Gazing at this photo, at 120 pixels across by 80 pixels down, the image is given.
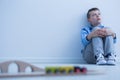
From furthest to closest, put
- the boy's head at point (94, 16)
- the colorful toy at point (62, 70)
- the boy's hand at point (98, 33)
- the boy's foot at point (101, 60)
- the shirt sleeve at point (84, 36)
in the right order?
1. the boy's head at point (94, 16)
2. the shirt sleeve at point (84, 36)
3. the boy's hand at point (98, 33)
4. the boy's foot at point (101, 60)
5. the colorful toy at point (62, 70)

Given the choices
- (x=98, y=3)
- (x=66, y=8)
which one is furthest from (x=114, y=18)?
(x=66, y=8)

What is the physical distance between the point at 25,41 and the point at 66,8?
46 cm

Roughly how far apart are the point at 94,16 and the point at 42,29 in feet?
1.50

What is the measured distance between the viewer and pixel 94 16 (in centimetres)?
179

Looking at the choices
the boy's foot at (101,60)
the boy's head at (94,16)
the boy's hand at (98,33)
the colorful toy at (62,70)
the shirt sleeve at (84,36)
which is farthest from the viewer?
the boy's head at (94,16)

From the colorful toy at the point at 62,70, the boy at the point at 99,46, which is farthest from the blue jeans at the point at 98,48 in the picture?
the colorful toy at the point at 62,70

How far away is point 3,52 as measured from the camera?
1.66 m

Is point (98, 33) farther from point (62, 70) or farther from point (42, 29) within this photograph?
point (62, 70)

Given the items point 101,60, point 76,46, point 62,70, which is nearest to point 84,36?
point 76,46

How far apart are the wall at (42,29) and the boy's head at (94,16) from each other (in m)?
0.07

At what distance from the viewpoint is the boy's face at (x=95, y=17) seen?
178 centimetres

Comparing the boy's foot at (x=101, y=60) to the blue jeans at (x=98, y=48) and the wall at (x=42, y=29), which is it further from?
the wall at (x=42, y=29)

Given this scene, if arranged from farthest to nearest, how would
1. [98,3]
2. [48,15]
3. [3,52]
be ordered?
[98,3] < [48,15] < [3,52]

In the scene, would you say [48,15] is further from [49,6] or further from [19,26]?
[19,26]
